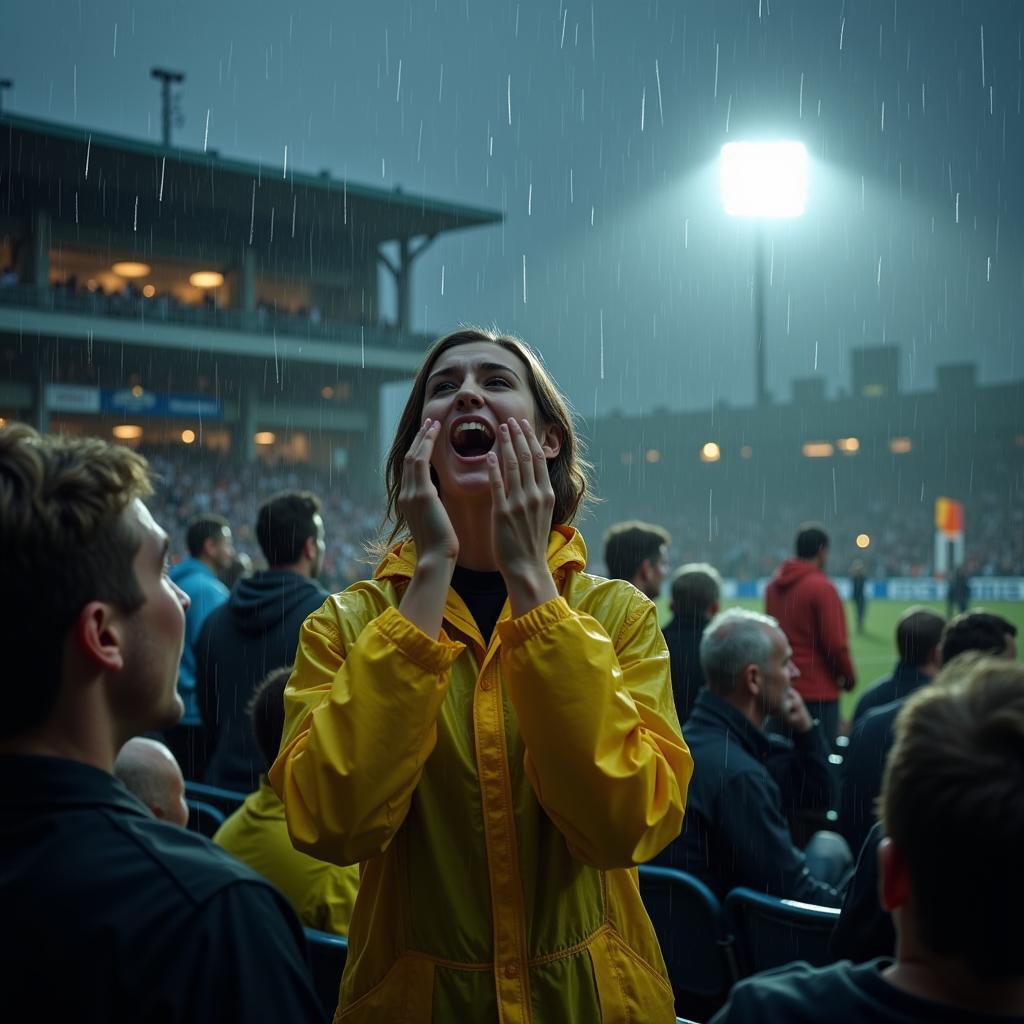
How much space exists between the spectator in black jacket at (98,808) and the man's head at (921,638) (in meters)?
5.06

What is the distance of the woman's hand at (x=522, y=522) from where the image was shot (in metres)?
2.04

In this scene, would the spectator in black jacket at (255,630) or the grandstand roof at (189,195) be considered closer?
the spectator in black jacket at (255,630)

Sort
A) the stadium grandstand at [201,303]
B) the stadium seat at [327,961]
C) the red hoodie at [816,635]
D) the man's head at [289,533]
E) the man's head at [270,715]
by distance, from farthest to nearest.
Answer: the stadium grandstand at [201,303] → the red hoodie at [816,635] → the man's head at [289,533] → the man's head at [270,715] → the stadium seat at [327,961]

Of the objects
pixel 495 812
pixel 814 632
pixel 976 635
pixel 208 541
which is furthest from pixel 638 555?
pixel 495 812

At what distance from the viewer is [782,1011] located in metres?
1.36

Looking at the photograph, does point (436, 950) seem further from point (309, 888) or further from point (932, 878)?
point (309, 888)

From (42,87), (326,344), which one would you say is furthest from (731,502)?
(42,87)

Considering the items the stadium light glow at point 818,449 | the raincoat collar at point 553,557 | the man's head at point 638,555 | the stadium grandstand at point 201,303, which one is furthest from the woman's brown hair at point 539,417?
the stadium light glow at point 818,449

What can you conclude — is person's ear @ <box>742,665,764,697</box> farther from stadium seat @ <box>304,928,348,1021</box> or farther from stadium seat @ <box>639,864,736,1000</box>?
stadium seat @ <box>304,928,348,1021</box>

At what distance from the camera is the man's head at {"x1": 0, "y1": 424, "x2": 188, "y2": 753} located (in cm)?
133

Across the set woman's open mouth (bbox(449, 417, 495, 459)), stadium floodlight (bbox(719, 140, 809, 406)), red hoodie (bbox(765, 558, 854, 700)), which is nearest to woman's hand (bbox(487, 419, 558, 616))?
woman's open mouth (bbox(449, 417, 495, 459))

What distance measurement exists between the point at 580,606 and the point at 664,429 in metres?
60.5

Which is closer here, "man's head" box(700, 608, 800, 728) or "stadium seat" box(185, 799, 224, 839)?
"man's head" box(700, 608, 800, 728)

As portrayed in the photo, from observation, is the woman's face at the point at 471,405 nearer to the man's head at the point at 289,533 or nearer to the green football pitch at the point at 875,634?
the man's head at the point at 289,533
